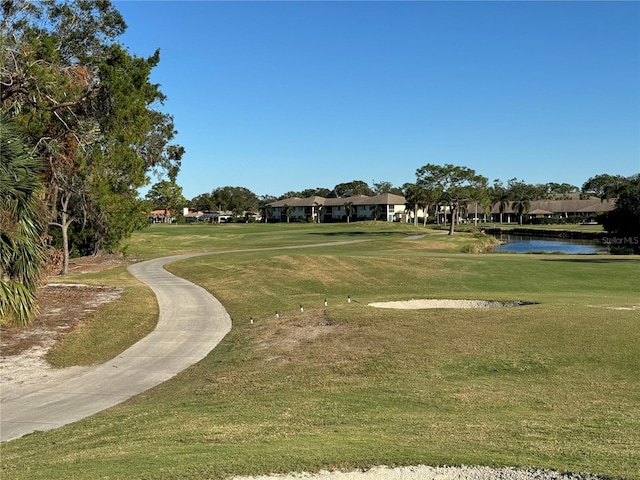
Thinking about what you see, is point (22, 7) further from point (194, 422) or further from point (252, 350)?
point (194, 422)

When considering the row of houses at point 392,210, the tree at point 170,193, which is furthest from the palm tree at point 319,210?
the tree at point 170,193

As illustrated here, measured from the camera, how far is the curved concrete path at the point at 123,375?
12516mm

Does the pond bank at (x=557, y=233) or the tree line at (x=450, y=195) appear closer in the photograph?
the tree line at (x=450, y=195)

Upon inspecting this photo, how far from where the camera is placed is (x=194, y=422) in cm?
988

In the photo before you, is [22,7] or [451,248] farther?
[451,248]

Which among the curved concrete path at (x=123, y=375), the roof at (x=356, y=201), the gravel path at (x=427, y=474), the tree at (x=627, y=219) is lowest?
the curved concrete path at (x=123, y=375)

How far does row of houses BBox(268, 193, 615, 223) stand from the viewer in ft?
497

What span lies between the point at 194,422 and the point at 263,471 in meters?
3.38

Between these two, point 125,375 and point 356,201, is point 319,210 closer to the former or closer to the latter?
point 356,201

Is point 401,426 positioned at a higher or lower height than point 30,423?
higher

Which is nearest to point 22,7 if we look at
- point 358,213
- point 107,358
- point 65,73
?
point 65,73

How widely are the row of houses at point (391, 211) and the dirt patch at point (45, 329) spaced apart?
407ft

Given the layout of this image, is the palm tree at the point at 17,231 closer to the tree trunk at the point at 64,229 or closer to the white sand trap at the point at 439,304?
the white sand trap at the point at 439,304

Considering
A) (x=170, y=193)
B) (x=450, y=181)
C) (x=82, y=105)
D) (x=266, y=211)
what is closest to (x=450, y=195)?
(x=450, y=181)
